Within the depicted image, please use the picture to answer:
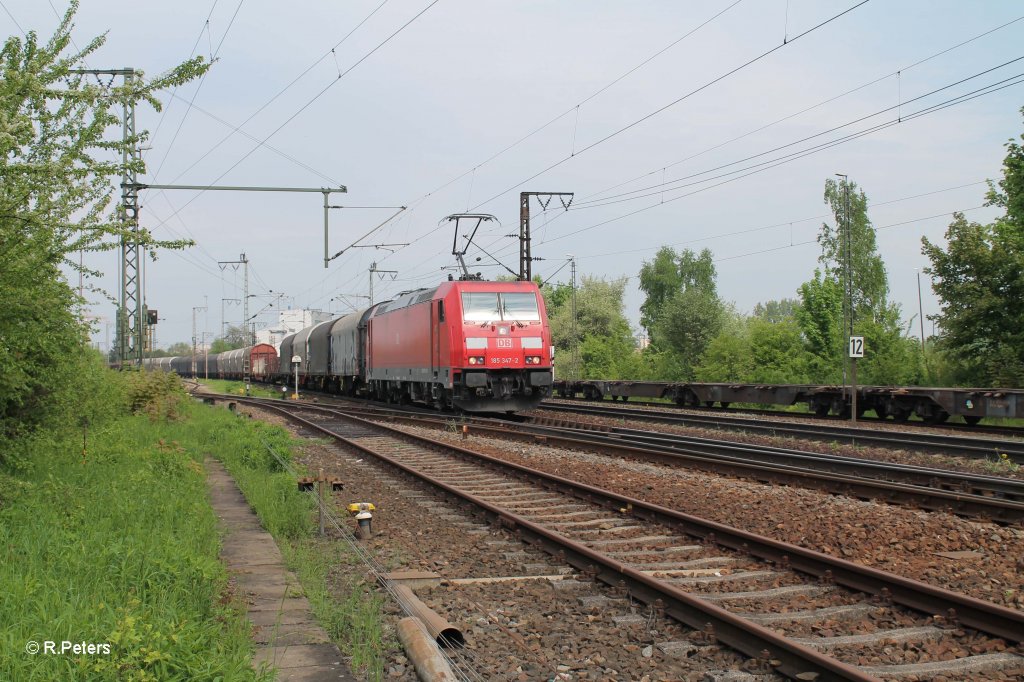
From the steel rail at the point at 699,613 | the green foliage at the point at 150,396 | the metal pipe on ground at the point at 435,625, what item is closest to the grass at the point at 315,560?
the metal pipe on ground at the point at 435,625

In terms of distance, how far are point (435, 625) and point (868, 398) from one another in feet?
67.4

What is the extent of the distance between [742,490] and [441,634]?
6.20m

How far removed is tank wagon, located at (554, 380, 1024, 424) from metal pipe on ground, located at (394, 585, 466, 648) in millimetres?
17258

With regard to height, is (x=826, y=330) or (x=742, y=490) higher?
(x=826, y=330)

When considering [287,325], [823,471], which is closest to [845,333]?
[823,471]

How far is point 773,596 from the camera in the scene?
593 cm

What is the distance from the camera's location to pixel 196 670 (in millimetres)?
3682

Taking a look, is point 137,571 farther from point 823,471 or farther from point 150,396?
point 150,396

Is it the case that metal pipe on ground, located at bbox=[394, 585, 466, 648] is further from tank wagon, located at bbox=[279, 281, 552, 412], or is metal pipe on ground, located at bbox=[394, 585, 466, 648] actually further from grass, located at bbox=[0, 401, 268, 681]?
tank wagon, located at bbox=[279, 281, 552, 412]

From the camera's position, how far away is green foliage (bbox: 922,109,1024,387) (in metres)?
24.9

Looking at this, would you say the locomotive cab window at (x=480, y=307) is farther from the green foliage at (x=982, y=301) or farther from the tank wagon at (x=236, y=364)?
the tank wagon at (x=236, y=364)

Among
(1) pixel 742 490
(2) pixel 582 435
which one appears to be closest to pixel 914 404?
(2) pixel 582 435

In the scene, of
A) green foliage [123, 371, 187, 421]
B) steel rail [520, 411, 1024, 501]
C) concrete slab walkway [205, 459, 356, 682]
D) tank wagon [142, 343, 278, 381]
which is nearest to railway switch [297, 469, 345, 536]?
concrete slab walkway [205, 459, 356, 682]

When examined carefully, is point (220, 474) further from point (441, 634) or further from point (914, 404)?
point (914, 404)
